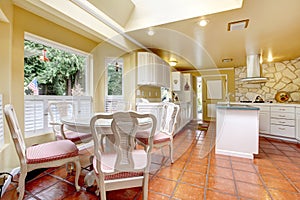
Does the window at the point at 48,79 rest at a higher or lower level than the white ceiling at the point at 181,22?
lower

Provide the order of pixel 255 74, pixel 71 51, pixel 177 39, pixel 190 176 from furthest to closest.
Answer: pixel 255 74 < pixel 177 39 < pixel 71 51 < pixel 190 176

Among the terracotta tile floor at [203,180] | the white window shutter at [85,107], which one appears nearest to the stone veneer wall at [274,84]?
the terracotta tile floor at [203,180]

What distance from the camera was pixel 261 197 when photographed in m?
1.58

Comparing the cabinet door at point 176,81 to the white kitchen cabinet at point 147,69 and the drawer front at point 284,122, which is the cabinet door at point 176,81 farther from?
the drawer front at point 284,122

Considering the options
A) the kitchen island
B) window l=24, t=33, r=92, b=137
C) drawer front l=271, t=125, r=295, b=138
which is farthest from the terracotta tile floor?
drawer front l=271, t=125, r=295, b=138

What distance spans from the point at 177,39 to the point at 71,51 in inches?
83.2

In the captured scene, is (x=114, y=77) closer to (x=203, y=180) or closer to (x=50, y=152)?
(x=50, y=152)

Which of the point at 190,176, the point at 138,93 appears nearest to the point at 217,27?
the point at 138,93

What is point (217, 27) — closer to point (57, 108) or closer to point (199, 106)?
point (57, 108)

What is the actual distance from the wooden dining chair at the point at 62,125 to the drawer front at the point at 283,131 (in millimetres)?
4427

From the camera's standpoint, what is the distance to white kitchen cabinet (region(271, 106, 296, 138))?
3.68 meters

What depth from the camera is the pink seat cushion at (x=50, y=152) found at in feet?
4.74

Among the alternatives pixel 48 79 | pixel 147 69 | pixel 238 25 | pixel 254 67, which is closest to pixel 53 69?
pixel 48 79

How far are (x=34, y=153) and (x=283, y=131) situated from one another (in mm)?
4976
